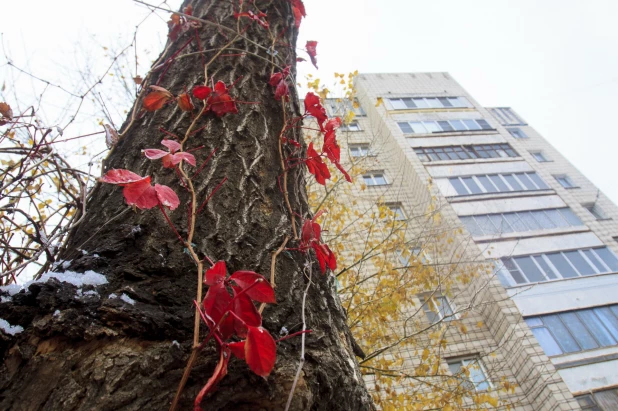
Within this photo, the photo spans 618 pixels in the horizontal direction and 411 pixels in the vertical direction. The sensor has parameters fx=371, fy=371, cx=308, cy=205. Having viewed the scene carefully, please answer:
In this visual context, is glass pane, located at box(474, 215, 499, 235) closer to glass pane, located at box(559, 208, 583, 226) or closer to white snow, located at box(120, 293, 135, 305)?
glass pane, located at box(559, 208, 583, 226)

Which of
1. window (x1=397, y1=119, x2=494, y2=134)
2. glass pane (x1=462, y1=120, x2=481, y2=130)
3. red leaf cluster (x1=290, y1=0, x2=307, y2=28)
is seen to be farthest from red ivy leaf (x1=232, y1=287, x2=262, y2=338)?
glass pane (x1=462, y1=120, x2=481, y2=130)

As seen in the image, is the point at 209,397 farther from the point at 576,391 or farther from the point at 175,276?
the point at 576,391

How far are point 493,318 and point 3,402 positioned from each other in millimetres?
9927

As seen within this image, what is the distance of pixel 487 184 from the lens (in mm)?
12586

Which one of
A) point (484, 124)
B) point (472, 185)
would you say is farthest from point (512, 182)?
point (484, 124)

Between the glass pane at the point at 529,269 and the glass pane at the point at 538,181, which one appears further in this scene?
the glass pane at the point at 538,181

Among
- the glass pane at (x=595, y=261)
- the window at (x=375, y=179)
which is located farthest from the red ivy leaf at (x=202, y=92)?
the glass pane at (x=595, y=261)

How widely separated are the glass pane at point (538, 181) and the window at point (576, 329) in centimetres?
455

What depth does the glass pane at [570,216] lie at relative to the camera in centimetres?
1145

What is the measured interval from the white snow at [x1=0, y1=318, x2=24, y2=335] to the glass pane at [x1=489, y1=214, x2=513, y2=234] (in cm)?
1183

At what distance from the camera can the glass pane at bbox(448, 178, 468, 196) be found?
12125mm

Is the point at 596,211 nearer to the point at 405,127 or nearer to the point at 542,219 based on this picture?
the point at 542,219

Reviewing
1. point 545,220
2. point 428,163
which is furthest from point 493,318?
point 428,163

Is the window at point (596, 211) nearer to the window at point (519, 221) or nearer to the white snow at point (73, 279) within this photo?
the window at point (519, 221)
